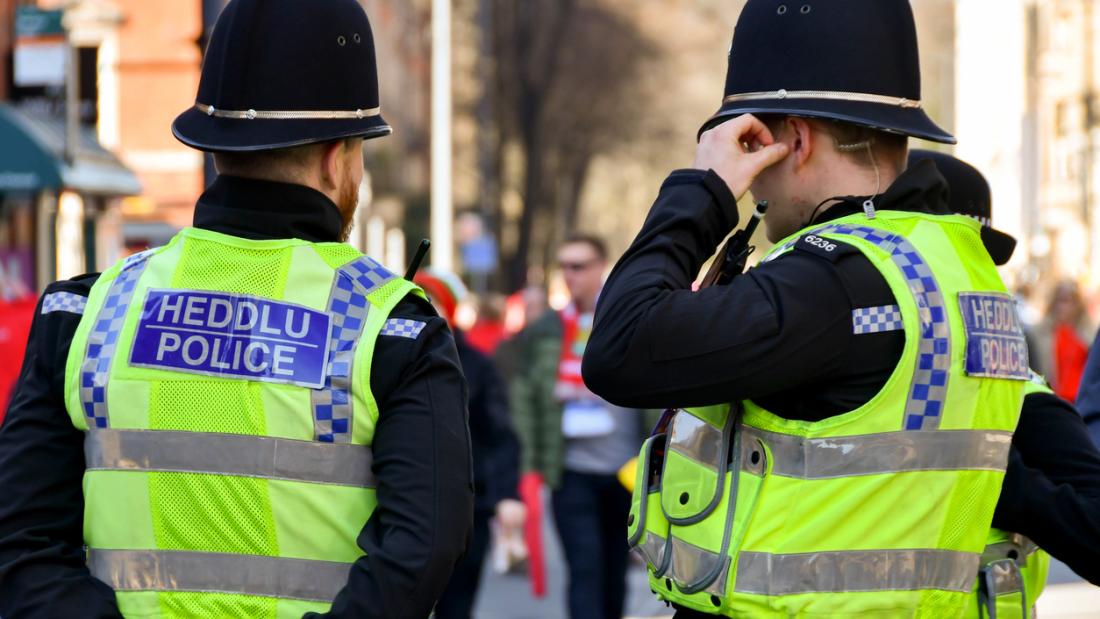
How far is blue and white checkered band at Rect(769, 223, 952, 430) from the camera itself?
286 cm

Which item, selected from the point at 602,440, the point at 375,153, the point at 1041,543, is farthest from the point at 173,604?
the point at 375,153

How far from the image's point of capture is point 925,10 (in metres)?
39.8

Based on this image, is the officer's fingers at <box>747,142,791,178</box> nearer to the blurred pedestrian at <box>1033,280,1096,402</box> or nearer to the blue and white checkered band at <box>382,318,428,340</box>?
the blue and white checkered band at <box>382,318,428,340</box>

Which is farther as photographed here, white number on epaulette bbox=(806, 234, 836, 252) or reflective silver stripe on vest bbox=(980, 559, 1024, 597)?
reflective silver stripe on vest bbox=(980, 559, 1024, 597)

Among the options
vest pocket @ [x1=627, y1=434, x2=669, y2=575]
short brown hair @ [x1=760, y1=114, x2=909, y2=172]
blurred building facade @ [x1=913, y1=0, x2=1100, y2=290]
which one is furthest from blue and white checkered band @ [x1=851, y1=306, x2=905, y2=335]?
blurred building facade @ [x1=913, y1=0, x2=1100, y2=290]

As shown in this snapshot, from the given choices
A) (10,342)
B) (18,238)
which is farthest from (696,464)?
(18,238)

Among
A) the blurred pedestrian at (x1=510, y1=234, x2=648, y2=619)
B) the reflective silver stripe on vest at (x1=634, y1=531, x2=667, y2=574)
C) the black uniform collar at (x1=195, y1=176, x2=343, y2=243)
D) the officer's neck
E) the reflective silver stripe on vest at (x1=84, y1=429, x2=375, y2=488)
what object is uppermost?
the officer's neck

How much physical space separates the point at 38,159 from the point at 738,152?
450 inches

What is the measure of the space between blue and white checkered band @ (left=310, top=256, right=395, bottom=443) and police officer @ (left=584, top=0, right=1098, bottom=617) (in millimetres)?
411

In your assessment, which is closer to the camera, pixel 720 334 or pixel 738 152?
pixel 720 334

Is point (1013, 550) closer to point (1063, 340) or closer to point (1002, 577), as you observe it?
point (1002, 577)

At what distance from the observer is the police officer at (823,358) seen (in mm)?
2820

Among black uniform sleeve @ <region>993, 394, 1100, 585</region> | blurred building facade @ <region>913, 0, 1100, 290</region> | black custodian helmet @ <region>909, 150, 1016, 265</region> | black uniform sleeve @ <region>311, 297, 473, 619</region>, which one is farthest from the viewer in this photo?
blurred building facade @ <region>913, 0, 1100, 290</region>

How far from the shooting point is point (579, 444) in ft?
27.7
